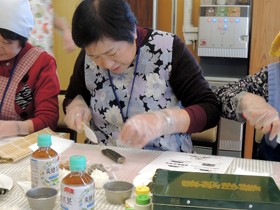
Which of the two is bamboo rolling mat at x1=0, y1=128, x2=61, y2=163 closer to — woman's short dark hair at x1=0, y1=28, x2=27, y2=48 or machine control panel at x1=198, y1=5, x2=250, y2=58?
woman's short dark hair at x1=0, y1=28, x2=27, y2=48

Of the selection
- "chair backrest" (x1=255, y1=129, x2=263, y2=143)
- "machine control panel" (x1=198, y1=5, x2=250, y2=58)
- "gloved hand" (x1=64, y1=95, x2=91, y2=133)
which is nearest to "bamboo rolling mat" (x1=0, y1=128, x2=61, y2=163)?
"gloved hand" (x1=64, y1=95, x2=91, y2=133)

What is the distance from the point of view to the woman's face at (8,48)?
1.62 m

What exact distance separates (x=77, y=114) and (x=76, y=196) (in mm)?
727

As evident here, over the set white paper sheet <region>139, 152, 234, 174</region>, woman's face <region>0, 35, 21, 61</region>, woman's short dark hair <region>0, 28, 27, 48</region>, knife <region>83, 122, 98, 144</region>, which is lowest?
white paper sheet <region>139, 152, 234, 174</region>

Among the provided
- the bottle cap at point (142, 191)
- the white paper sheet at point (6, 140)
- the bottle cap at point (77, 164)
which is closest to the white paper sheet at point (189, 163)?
the bottle cap at point (142, 191)

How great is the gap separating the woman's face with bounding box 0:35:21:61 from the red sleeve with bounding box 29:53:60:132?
109 mm

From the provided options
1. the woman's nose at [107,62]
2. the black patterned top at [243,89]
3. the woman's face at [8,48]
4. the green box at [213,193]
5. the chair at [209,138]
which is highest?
the woman's face at [8,48]

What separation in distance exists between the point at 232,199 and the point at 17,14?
4.18ft

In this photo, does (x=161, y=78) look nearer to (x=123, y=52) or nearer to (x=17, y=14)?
(x=123, y=52)

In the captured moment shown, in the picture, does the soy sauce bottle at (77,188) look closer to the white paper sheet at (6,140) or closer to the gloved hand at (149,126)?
the gloved hand at (149,126)

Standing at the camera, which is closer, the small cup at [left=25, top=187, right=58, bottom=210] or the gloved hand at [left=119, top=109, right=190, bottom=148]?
the small cup at [left=25, top=187, right=58, bottom=210]

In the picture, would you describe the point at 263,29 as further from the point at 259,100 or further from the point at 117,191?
the point at 117,191

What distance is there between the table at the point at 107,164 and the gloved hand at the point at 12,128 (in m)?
0.27

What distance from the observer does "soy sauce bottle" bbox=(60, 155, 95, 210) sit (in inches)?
29.5
